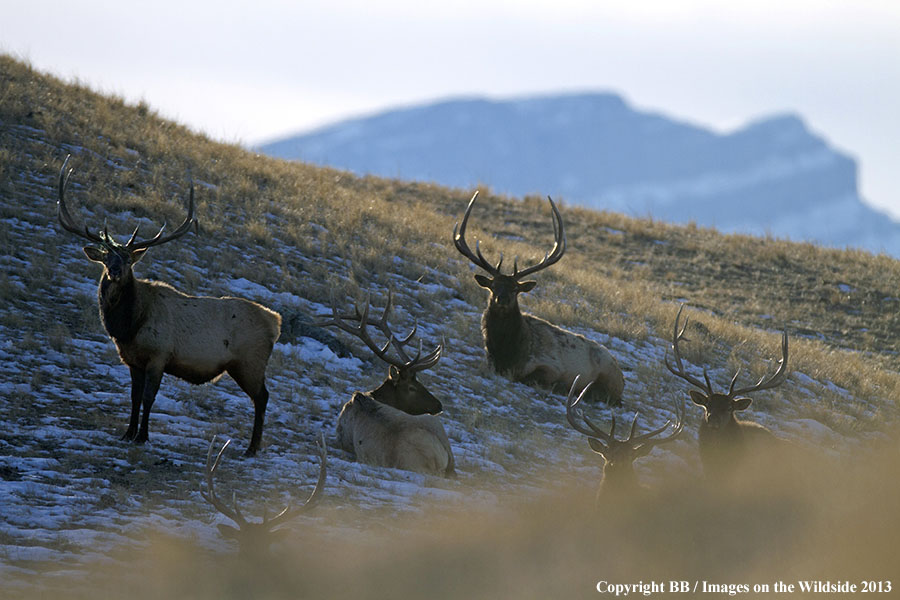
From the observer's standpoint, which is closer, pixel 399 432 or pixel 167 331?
pixel 167 331

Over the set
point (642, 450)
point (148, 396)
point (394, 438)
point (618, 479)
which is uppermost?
point (642, 450)

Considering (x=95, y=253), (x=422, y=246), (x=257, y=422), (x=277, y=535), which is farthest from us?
(x=422, y=246)

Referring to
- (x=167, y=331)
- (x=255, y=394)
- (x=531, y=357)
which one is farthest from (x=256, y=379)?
(x=531, y=357)

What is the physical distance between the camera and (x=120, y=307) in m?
8.77

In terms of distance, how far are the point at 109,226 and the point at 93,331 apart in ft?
11.3

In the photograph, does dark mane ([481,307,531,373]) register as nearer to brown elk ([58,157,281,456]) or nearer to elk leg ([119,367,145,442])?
brown elk ([58,157,281,456])

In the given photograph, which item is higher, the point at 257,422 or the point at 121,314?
the point at 121,314

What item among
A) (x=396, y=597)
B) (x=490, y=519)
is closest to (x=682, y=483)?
(x=490, y=519)

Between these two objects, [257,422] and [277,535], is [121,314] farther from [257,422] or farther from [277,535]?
[277,535]

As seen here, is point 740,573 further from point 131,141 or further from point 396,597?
point 131,141

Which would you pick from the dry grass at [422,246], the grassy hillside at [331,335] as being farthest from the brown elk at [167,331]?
the dry grass at [422,246]

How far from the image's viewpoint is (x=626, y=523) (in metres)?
7.95

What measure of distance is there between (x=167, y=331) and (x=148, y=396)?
573mm

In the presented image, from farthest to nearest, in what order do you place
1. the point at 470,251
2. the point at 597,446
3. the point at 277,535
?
1. the point at 470,251
2. the point at 597,446
3. the point at 277,535
